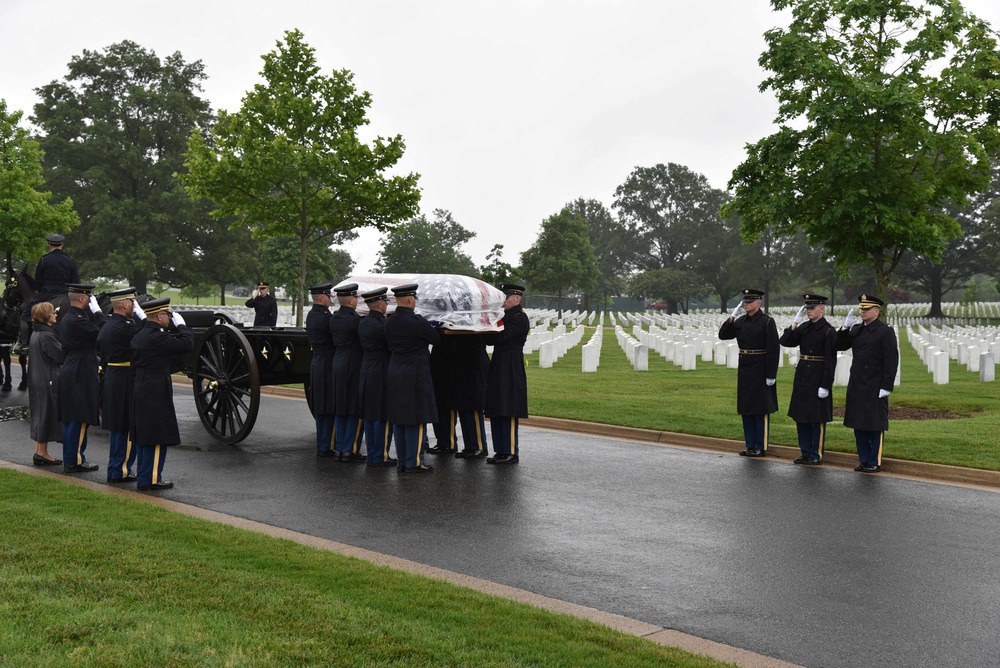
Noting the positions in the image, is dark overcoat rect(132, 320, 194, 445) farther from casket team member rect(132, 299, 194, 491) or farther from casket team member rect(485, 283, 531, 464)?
casket team member rect(485, 283, 531, 464)

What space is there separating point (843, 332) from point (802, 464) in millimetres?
1441

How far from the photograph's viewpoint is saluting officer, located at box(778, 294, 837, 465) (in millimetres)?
9992

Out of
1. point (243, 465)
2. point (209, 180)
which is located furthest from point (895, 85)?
point (209, 180)

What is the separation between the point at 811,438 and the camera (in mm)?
10180

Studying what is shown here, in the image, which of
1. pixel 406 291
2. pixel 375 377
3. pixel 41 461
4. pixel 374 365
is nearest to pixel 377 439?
pixel 375 377

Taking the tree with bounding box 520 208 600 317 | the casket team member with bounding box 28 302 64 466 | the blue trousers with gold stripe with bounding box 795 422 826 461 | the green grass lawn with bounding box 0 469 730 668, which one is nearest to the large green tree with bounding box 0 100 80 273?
the casket team member with bounding box 28 302 64 466

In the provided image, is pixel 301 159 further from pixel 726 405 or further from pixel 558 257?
pixel 558 257

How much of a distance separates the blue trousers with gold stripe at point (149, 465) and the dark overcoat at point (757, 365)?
5812mm

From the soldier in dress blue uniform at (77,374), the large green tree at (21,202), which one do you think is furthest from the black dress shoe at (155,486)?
the large green tree at (21,202)

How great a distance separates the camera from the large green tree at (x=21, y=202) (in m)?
33.8

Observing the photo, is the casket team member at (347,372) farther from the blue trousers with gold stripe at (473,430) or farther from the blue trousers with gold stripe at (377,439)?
the blue trousers with gold stripe at (473,430)

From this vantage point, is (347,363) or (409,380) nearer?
(409,380)

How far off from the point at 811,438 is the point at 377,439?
14.7 ft

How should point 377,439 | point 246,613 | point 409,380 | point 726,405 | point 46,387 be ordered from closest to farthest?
1. point 246,613
2. point 409,380
3. point 46,387
4. point 377,439
5. point 726,405
